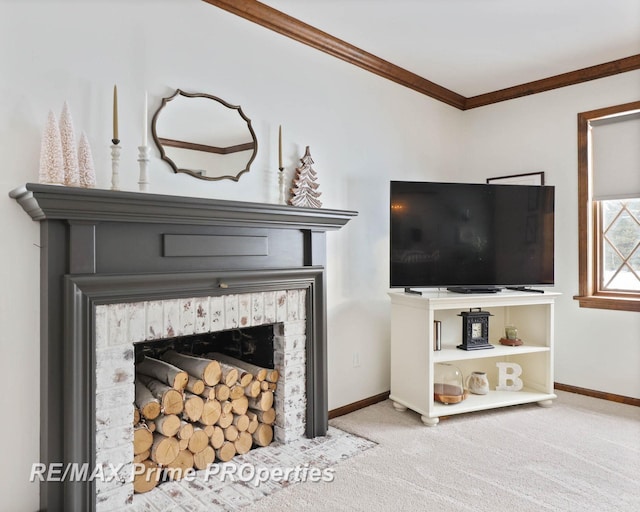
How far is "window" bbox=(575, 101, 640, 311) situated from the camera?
3305mm

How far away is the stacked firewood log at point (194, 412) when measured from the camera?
2115 mm

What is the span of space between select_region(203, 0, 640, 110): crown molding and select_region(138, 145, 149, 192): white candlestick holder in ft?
3.11

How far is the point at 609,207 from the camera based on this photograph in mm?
3477

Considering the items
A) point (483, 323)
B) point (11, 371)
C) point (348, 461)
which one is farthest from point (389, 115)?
point (11, 371)

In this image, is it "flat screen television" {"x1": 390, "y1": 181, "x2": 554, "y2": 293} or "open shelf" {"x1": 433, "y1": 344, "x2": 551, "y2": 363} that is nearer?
"open shelf" {"x1": 433, "y1": 344, "x2": 551, "y2": 363}

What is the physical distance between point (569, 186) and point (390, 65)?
1.70 m

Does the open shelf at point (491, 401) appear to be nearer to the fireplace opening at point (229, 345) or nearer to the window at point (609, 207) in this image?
the window at point (609, 207)

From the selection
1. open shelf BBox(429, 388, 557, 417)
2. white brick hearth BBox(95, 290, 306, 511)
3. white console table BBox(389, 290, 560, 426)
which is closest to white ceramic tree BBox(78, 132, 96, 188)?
white brick hearth BBox(95, 290, 306, 511)

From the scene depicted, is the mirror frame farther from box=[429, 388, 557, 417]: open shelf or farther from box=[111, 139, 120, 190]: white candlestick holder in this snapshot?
box=[429, 388, 557, 417]: open shelf

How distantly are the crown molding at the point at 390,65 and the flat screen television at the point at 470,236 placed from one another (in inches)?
36.0

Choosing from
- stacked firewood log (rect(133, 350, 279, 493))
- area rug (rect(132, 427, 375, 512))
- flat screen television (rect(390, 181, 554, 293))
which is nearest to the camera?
area rug (rect(132, 427, 375, 512))

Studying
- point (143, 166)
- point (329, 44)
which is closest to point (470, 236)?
point (329, 44)

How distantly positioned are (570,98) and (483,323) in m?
1.92

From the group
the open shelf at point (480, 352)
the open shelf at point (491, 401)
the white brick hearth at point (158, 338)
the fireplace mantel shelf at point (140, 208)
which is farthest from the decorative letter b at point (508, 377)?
the fireplace mantel shelf at point (140, 208)
